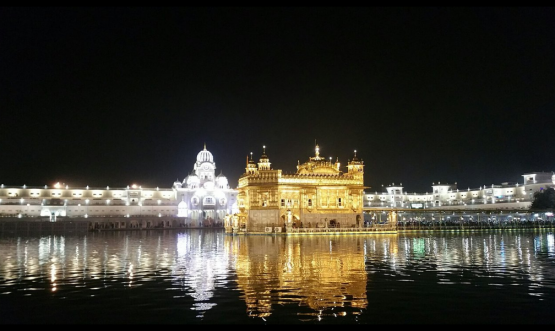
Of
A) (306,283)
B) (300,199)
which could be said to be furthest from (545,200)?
(306,283)

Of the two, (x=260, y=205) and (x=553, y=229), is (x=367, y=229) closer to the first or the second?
(x=260, y=205)

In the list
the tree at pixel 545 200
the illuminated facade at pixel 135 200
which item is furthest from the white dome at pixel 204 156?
the tree at pixel 545 200

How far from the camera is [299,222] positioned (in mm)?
59656

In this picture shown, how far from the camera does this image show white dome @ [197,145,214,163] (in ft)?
362

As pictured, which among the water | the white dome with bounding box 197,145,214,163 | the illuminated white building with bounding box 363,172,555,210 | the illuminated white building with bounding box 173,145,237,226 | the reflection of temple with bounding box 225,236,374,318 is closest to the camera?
the water

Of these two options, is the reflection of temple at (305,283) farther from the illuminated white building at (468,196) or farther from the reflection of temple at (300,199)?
the illuminated white building at (468,196)

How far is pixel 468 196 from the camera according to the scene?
429ft

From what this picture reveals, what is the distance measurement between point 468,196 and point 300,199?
8545 cm

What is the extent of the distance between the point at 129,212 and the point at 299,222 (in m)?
55.0

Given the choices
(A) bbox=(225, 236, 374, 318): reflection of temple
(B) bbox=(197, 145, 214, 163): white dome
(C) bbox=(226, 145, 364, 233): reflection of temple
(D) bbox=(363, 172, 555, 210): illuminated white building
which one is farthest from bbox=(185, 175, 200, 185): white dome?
(A) bbox=(225, 236, 374, 318): reflection of temple

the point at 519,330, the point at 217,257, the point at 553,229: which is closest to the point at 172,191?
the point at 553,229

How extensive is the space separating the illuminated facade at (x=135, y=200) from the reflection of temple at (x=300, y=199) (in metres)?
34.3

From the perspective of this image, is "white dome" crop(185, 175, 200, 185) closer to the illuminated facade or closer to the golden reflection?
the illuminated facade

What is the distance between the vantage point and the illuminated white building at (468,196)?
110875 millimetres
